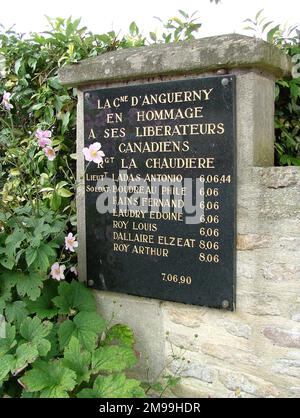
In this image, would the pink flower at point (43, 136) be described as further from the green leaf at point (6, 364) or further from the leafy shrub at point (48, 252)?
the green leaf at point (6, 364)

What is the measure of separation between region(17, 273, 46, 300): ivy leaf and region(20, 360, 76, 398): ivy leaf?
35 centimetres

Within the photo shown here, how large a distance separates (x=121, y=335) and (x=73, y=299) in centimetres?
32

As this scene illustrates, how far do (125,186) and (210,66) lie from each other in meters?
0.76

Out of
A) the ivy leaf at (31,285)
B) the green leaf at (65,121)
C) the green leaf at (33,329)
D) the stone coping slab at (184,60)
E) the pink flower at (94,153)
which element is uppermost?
the stone coping slab at (184,60)

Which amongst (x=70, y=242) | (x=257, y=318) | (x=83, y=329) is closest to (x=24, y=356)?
(x=83, y=329)

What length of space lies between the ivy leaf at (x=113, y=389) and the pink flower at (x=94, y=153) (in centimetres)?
107

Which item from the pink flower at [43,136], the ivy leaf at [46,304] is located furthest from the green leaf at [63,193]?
the ivy leaf at [46,304]

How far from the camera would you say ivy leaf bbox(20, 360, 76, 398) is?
2.01 m

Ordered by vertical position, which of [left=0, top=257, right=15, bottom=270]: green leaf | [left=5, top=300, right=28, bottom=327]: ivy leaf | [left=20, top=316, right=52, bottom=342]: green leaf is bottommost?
[left=20, top=316, right=52, bottom=342]: green leaf

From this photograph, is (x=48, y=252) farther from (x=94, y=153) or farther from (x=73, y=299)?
(x=94, y=153)

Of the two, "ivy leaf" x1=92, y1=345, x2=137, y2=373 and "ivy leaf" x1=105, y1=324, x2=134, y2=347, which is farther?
"ivy leaf" x1=105, y1=324, x2=134, y2=347

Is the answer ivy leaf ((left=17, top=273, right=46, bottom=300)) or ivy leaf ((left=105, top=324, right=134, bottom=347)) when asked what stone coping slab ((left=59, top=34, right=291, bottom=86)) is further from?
ivy leaf ((left=105, top=324, right=134, bottom=347))

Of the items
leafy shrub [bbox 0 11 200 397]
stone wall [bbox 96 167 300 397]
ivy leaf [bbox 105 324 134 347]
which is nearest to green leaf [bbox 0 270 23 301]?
leafy shrub [bbox 0 11 200 397]

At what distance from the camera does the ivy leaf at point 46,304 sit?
7.98 feet
